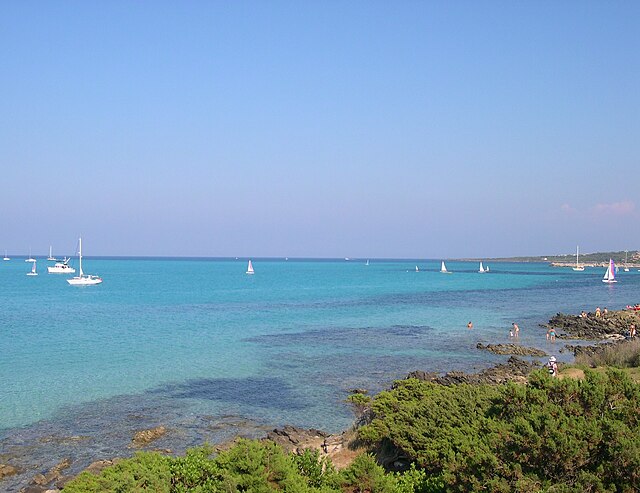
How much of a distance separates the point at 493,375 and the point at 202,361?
14.2m

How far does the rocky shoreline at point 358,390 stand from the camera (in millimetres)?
13666

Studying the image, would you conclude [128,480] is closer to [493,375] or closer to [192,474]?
[192,474]

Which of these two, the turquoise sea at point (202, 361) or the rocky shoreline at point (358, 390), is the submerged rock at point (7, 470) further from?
the turquoise sea at point (202, 361)

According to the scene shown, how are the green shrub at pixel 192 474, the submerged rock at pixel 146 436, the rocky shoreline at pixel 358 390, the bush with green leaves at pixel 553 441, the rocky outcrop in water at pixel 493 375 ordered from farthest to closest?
the rocky outcrop in water at pixel 493 375 → the submerged rock at pixel 146 436 → the rocky shoreline at pixel 358 390 → the green shrub at pixel 192 474 → the bush with green leaves at pixel 553 441

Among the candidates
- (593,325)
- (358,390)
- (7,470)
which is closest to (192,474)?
(7,470)

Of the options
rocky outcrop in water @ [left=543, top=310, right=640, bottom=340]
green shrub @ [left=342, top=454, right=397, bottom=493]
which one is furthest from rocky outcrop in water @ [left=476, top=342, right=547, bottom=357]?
green shrub @ [left=342, top=454, right=397, bottom=493]

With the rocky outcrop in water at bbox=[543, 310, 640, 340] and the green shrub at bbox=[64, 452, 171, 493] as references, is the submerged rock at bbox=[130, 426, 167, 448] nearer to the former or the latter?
the green shrub at bbox=[64, 452, 171, 493]

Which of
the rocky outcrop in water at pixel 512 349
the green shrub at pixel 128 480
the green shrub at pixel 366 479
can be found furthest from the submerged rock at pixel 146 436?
the rocky outcrop in water at pixel 512 349

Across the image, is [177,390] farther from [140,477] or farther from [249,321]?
[249,321]

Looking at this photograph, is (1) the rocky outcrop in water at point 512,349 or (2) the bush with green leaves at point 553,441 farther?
(1) the rocky outcrop in water at point 512,349

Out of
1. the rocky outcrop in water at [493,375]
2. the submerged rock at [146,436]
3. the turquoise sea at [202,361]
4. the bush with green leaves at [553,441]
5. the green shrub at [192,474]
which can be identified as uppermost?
the bush with green leaves at [553,441]

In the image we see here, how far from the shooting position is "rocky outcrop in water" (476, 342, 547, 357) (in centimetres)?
3212

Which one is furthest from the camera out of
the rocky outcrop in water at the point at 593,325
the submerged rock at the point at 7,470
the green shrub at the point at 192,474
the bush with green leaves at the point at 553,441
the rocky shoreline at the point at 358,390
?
the rocky outcrop in water at the point at 593,325

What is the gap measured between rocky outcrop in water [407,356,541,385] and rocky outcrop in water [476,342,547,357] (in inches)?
94.0
